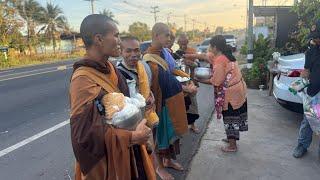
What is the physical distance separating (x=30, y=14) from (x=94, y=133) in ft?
144

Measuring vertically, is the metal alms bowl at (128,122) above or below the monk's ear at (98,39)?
below

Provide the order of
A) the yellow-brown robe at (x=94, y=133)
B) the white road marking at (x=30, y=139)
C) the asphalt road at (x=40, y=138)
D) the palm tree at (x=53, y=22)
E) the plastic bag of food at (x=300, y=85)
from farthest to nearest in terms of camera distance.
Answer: the palm tree at (x=53, y=22) < the white road marking at (x=30, y=139) < the asphalt road at (x=40, y=138) < the plastic bag of food at (x=300, y=85) < the yellow-brown robe at (x=94, y=133)

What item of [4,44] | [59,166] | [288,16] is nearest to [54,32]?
[4,44]

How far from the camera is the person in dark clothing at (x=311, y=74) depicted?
163 inches

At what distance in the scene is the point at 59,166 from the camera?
463 centimetres

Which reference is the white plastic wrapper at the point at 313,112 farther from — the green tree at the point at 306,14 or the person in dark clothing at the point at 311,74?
the green tree at the point at 306,14

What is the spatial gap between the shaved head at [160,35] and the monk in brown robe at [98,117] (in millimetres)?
1533

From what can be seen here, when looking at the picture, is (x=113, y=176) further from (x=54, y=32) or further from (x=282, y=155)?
(x=54, y=32)

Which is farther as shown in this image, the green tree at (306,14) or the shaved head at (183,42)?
the green tree at (306,14)

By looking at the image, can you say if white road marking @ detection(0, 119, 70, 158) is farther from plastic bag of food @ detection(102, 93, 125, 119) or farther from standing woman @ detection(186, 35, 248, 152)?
plastic bag of food @ detection(102, 93, 125, 119)

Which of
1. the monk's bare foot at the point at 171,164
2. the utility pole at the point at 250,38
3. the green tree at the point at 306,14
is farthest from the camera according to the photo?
the utility pole at the point at 250,38

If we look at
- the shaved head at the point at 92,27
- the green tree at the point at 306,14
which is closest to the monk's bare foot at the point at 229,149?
the shaved head at the point at 92,27

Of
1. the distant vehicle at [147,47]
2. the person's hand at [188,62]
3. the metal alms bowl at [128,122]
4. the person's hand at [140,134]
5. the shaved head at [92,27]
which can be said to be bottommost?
the person's hand at [140,134]

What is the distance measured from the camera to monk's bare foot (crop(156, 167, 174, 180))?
3.95 metres
